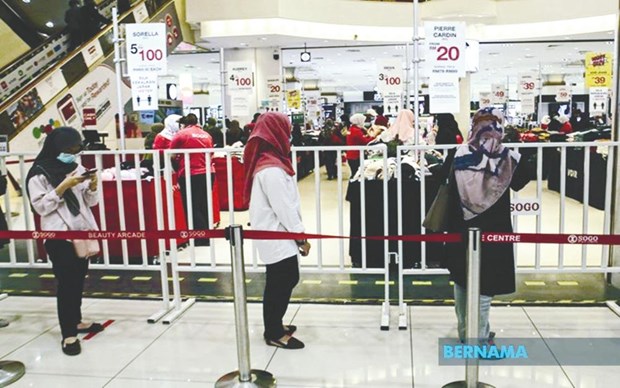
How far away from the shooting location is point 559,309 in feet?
14.8

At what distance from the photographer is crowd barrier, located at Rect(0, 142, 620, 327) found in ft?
14.6

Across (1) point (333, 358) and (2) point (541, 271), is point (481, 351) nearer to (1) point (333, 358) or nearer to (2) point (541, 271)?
(1) point (333, 358)

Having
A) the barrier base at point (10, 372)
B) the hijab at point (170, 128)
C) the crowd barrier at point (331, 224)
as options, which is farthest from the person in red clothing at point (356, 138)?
the barrier base at point (10, 372)

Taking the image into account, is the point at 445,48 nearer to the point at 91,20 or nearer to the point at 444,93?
the point at 444,93

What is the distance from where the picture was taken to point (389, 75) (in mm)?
11461

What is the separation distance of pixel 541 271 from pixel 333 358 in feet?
6.00

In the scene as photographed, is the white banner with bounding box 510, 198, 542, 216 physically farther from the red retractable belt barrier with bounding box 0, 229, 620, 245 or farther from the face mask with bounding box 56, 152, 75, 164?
the face mask with bounding box 56, 152, 75, 164

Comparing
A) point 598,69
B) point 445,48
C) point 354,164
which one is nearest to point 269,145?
point 445,48

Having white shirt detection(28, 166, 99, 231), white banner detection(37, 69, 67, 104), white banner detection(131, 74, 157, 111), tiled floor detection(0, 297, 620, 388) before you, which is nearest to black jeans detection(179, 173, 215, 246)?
white banner detection(131, 74, 157, 111)

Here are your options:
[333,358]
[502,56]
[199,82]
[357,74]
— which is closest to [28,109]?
[333,358]

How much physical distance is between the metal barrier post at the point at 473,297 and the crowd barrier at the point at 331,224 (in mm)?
384

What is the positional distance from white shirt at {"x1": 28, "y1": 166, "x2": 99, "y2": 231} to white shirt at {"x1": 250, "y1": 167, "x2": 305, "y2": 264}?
3.92 ft

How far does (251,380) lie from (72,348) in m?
1.35

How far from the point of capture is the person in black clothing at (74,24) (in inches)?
517
